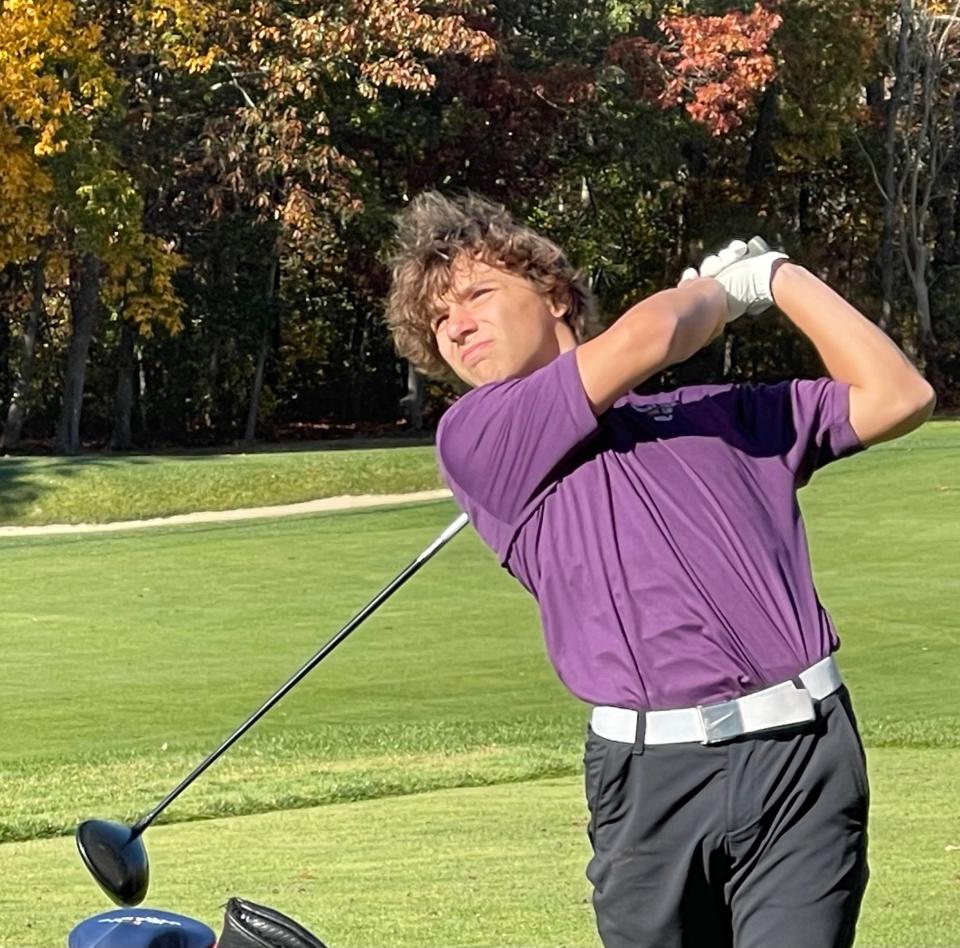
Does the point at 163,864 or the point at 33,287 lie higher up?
the point at 33,287

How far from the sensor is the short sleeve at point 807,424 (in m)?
2.70

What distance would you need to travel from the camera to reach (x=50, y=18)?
19969mm

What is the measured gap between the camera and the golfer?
2510 mm

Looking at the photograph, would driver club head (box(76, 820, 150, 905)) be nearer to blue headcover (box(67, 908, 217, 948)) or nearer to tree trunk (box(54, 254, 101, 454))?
blue headcover (box(67, 908, 217, 948))

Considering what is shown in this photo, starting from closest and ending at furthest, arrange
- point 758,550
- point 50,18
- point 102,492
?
point 758,550, point 102,492, point 50,18

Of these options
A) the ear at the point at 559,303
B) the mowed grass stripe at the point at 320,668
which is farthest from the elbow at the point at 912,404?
the mowed grass stripe at the point at 320,668

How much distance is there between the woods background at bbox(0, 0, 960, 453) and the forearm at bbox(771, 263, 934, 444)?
1832 centimetres

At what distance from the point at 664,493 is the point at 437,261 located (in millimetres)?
534

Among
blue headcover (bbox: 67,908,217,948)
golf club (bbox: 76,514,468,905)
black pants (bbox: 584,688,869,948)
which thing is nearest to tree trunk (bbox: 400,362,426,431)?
golf club (bbox: 76,514,468,905)

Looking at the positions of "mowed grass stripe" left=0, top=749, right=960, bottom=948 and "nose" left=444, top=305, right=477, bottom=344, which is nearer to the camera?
"nose" left=444, top=305, right=477, bottom=344

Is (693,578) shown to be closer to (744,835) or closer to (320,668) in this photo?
(744,835)

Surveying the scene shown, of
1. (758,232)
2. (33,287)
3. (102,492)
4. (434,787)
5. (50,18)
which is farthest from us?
(758,232)

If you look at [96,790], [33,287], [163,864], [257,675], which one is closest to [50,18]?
[33,287]

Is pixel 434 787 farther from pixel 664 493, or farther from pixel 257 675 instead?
pixel 664 493
